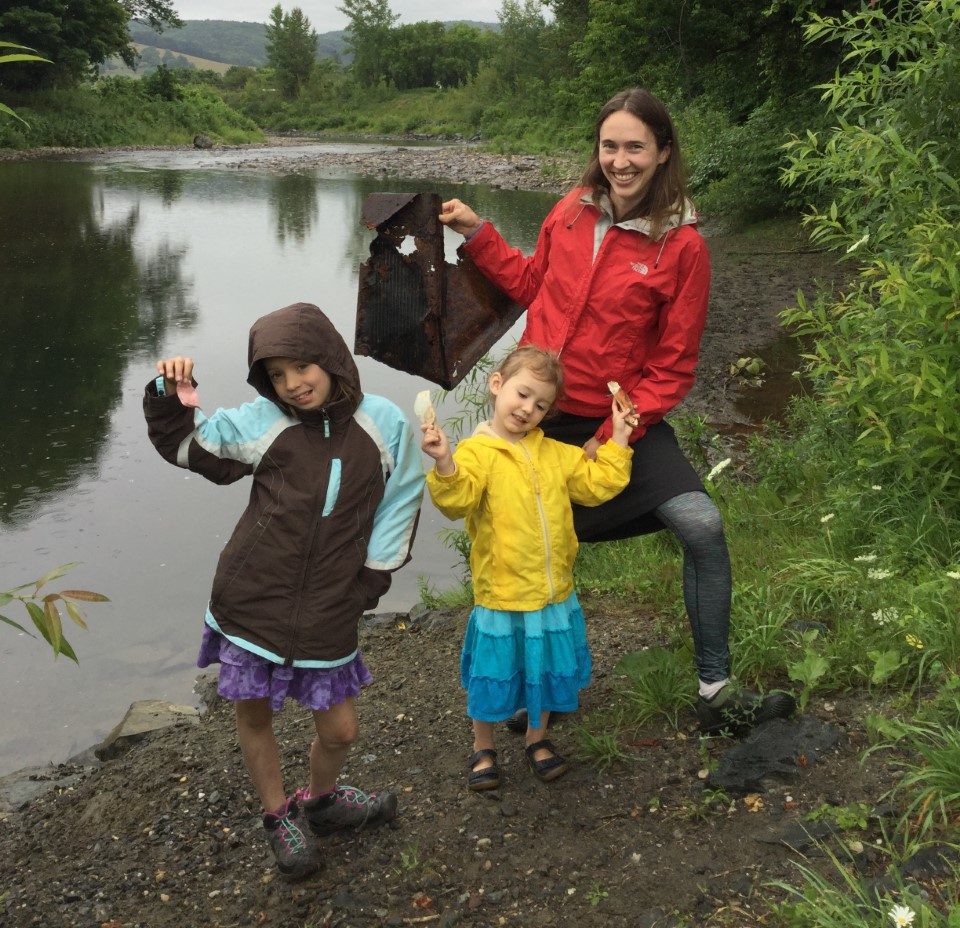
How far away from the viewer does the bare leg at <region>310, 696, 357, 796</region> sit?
308 cm

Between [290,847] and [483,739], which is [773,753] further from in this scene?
[290,847]

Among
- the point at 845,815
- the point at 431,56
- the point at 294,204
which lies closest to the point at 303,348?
the point at 845,815

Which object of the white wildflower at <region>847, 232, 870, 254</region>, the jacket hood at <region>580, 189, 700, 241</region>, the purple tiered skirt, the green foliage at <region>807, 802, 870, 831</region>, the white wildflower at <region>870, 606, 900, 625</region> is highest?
the jacket hood at <region>580, 189, 700, 241</region>

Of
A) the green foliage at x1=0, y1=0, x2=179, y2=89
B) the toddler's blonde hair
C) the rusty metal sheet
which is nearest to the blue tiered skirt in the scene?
the toddler's blonde hair

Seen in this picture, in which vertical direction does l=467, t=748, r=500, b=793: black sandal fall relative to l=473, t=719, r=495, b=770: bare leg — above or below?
below

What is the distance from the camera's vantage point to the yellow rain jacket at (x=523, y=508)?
3.14 m

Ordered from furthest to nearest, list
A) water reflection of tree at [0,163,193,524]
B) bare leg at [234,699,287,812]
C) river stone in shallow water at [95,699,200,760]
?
water reflection of tree at [0,163,193,524] < river stone in shallow water at [95,699,200,760] < bare leg at [234,699,287,812]

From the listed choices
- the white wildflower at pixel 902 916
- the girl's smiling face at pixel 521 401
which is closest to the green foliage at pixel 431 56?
the girl's smiling face at pixel 521 401

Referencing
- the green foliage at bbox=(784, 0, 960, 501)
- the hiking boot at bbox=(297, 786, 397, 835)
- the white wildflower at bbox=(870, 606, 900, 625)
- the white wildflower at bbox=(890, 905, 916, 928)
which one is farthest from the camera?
the green foliage at bbox=(784, 0, 960, 501)

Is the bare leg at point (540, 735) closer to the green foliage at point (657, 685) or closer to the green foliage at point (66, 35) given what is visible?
the green foliage at point (657, 685)

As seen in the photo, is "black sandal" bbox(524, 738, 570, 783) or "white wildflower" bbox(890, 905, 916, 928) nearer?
"white wildflower" bbox(890, 905, 916, 928)

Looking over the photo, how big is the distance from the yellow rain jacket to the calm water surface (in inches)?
117

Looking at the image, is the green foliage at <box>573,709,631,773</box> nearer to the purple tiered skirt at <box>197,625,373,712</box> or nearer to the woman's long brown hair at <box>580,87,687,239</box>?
the purple tiered skirt at <box>197,625,373,712</box>

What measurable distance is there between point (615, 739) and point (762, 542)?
1.70m
